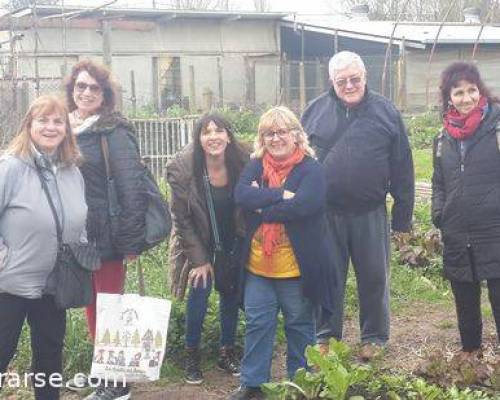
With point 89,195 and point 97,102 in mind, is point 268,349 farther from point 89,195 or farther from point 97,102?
point 97,102

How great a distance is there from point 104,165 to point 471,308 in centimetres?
234

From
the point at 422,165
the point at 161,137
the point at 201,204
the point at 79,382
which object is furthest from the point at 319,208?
the point at 422,165

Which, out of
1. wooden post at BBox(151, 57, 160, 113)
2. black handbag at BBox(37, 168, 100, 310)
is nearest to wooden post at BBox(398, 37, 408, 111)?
wooden post at BBox(151, 57, 160, 113)

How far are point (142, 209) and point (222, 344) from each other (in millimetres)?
1187

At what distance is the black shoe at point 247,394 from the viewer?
4449 mm

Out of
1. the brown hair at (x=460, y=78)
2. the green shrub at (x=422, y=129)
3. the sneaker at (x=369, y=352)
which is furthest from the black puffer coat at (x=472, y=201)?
the green shrub at (x=422, y=129)

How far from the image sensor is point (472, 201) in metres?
4.52

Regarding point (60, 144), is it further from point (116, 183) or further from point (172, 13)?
point (172, 13)

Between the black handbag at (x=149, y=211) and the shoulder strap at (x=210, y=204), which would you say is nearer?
the black handbag at (x=149, y=211)

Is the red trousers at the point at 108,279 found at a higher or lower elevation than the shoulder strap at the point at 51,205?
lower

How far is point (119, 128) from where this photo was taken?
441cm

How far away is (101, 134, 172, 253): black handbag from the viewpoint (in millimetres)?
4379

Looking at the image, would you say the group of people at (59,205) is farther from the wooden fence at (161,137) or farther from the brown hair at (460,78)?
the wooden fence at (161,137)

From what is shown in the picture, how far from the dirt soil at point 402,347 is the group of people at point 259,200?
0.15 meters
